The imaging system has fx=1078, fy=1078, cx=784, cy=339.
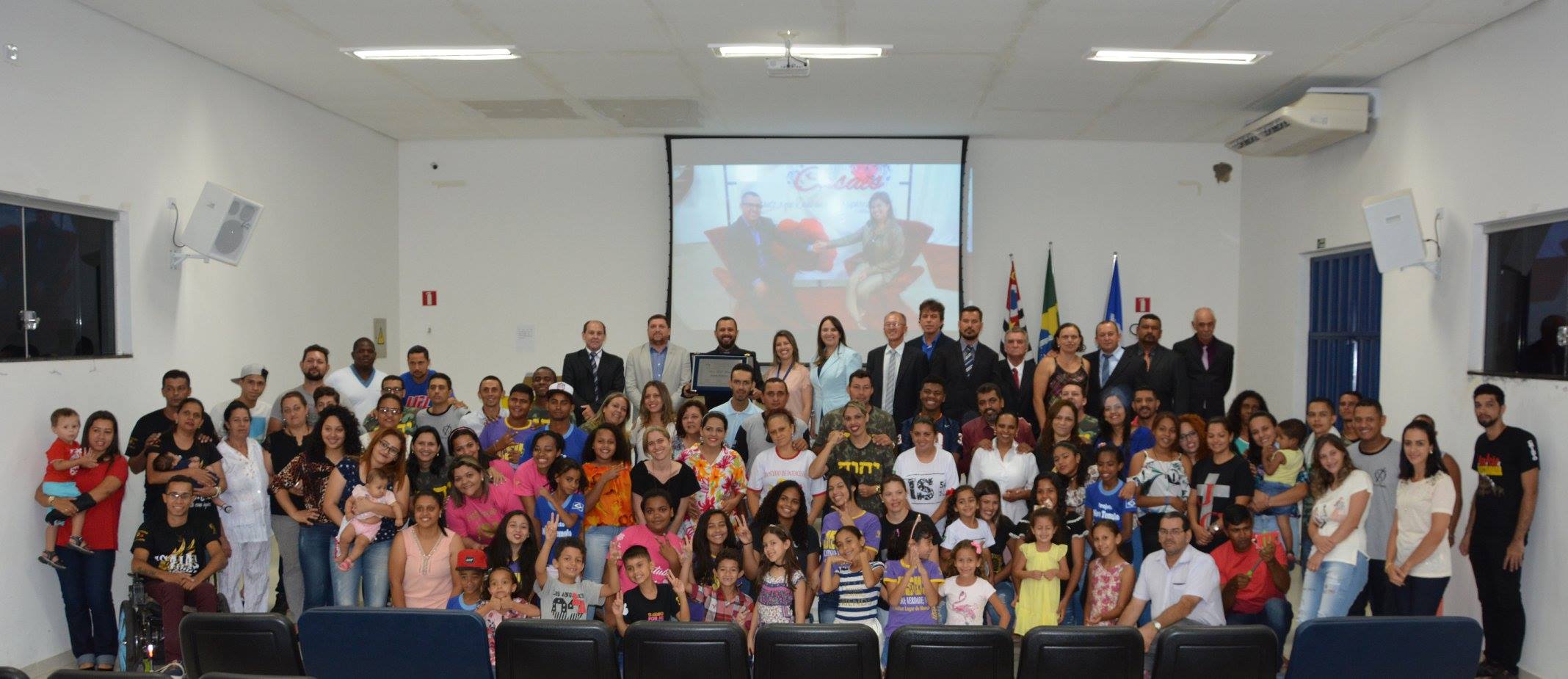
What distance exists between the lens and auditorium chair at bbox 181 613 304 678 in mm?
3342

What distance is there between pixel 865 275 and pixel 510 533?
5.18 m

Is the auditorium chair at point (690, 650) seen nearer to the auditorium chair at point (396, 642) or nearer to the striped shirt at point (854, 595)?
the auditorium chair at point (396, 642)

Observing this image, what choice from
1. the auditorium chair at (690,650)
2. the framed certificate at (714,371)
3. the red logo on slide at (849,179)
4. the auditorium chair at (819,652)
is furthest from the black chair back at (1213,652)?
the red logo on slide at (849,179)

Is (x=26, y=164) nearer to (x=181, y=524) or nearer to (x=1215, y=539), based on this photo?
(x=181, y=524)

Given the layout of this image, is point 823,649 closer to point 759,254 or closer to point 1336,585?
point 1336,585

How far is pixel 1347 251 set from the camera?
7750mm

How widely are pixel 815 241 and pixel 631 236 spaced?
167cm

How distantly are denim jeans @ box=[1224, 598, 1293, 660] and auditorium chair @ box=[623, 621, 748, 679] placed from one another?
2.77 m

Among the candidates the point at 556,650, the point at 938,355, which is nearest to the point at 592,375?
the point at 938,355

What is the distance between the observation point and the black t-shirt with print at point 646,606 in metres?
4.62

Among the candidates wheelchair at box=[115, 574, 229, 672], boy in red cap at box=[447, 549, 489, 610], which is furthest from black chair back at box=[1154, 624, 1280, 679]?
wheelchair at box=[115, 574, 229, 672]

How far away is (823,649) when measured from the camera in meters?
3.25

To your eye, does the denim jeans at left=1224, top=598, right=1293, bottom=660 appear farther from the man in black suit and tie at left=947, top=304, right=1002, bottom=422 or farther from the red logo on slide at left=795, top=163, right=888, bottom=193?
the red logo on slide at left=795, top=163, right=888, bottom=193

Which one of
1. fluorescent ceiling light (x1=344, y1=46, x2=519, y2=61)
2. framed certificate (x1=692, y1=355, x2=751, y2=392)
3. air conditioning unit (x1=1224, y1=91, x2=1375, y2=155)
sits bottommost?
framed certificate (x1=692, y1=355, x2=751, y2=392)
